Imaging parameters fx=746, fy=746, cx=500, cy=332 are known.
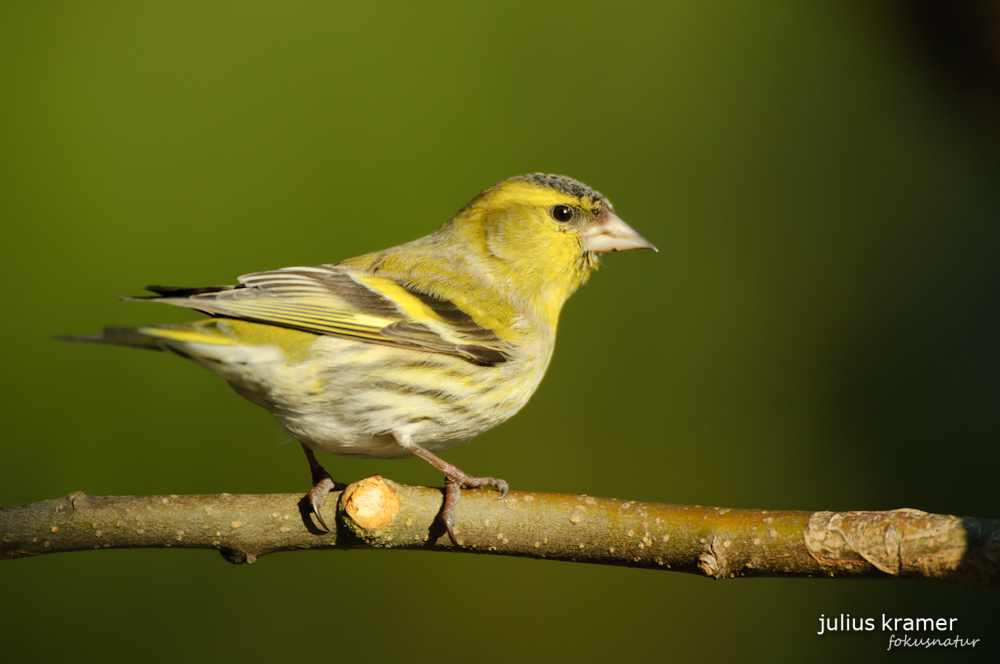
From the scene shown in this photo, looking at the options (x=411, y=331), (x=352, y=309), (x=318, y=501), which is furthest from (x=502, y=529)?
(x=352, y=309)

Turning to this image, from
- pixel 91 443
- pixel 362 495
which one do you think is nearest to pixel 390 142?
pixel 91 443

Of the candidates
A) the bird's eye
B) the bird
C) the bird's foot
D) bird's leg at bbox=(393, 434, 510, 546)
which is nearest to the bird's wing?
the bird

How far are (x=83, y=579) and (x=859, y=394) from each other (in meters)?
3.80

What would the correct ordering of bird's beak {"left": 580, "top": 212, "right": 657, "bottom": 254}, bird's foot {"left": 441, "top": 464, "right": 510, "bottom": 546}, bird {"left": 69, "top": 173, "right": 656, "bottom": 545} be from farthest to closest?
bird's beak {"left": 580, "top": 212, "right": 657, "bottom": 254} → bird {"left": 69, "top": 173, "right": 656, "bottom": 545} → bird's foot {"left": 441, "top": 464, "right": 510, "bottom": 546}

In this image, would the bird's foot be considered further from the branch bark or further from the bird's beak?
the bird's beak

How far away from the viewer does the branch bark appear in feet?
4.83

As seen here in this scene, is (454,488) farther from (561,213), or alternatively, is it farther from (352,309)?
(561,213)

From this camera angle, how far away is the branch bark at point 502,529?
147cm

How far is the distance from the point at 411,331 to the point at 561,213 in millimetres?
737

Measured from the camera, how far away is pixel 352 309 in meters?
2.09

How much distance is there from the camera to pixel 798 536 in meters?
1.50

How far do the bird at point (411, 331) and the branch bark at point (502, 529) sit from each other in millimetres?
67

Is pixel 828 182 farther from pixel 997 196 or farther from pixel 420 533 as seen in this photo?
pixel 420 533

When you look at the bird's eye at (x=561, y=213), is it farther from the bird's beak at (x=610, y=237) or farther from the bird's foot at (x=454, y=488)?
the bird's foot at (x=454, y=488)
